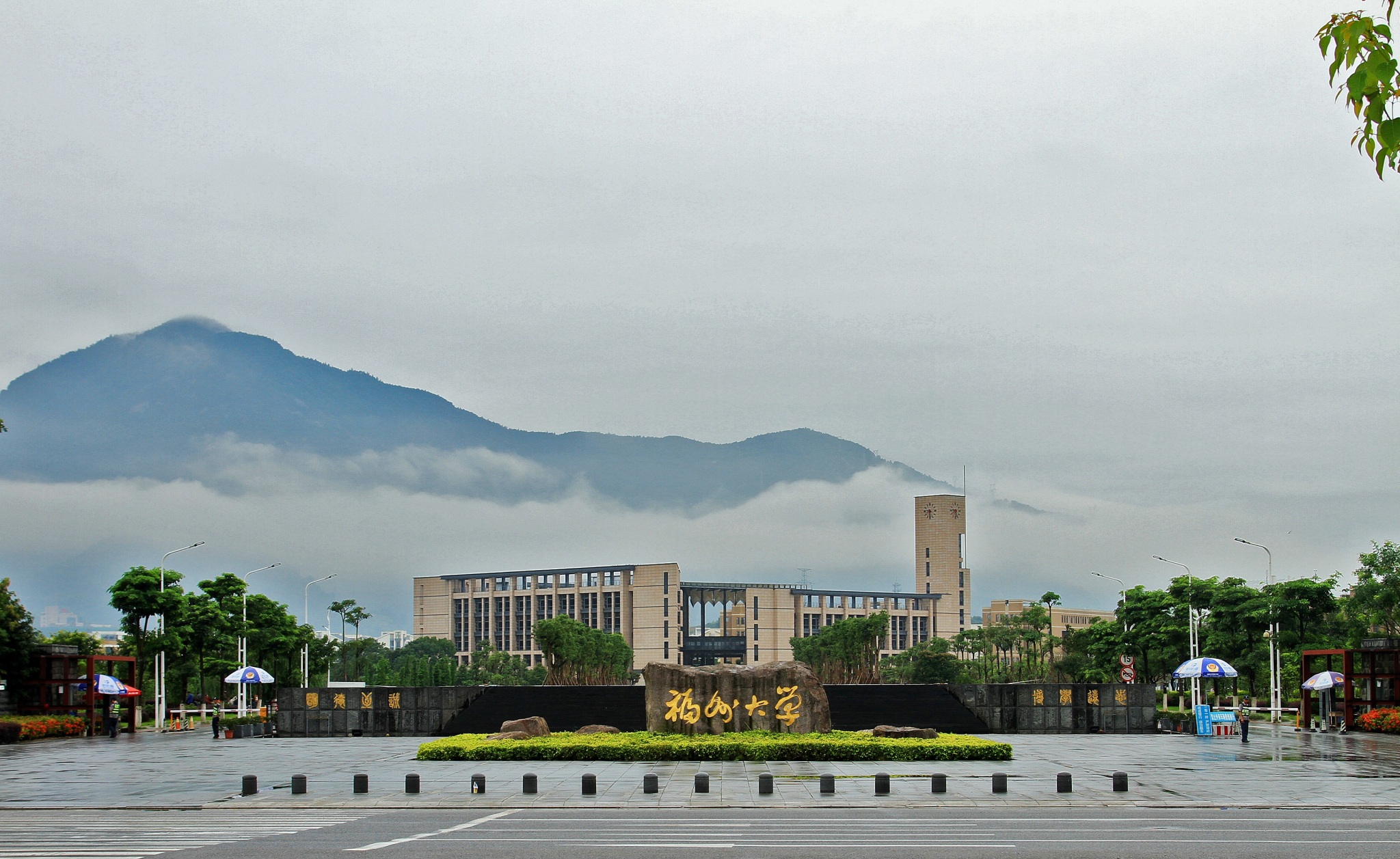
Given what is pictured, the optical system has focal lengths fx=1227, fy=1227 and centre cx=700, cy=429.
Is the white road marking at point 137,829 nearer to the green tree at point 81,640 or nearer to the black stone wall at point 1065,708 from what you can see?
the black stone wall at point 1065,708

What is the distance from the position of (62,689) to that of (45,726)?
15.4 feet

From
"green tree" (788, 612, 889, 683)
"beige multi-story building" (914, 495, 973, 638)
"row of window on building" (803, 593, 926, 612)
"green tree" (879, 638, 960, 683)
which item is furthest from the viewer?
"beige multi-story building" (914, 495, 973, 638)

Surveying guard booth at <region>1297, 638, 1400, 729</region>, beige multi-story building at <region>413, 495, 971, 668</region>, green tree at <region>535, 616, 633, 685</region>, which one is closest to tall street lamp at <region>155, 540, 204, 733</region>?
green tree at <region>535, 616, 633, 685</region>

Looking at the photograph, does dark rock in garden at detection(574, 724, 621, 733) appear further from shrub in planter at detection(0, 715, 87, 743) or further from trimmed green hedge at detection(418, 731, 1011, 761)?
shrub in planter at detection(0, 715, 87, 743)

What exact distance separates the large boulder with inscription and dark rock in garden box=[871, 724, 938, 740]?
5.35ft

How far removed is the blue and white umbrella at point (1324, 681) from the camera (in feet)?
131

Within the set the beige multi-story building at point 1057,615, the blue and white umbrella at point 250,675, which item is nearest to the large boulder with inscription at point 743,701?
the blue and white umbrella at point 250,675

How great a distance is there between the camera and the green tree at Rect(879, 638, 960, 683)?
314 ft

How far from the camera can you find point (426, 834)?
15.9m

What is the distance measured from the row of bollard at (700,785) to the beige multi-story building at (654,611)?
98.6m

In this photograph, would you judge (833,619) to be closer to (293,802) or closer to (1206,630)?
(1206,630)

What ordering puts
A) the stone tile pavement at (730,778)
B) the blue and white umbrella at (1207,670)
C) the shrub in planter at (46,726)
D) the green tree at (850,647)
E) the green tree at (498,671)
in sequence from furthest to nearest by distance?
the green tree at (498,671) < the green tree at (850,647) < the shrub in planter at (46,726) < the blue and white umbrella at (1207,670) < the stone tile pavement at (730,778)

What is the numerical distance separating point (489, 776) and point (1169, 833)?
542 inches

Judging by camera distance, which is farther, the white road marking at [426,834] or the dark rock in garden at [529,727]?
the dark rock in garden at [529,727]
